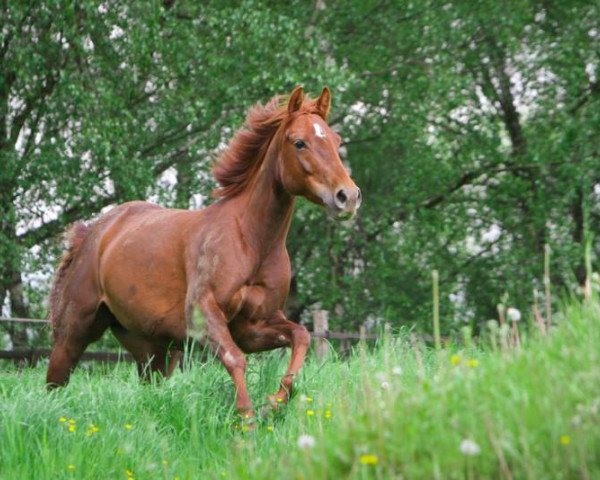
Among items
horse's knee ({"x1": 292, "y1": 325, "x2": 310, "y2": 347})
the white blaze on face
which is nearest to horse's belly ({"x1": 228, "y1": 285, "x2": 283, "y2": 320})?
horse's knee ({"x1": 292, "y1": 325, "x2": 310, "y2": 347})

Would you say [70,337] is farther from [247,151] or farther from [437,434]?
[437,434]

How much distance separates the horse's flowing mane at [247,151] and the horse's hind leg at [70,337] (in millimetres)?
1678

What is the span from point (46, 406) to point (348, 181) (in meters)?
2.31

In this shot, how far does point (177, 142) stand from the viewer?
19078 mm

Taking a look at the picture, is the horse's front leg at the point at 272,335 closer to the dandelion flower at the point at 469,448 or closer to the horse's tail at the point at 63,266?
the horse's tail at the point at 63,266

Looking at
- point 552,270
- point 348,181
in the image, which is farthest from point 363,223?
point 348,181

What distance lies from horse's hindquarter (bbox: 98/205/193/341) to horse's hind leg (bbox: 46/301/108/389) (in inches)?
12.1

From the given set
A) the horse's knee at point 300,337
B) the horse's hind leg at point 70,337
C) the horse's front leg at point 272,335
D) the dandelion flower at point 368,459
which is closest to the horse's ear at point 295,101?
the horse's front leg at point 272,335

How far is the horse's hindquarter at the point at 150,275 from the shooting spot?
7.78 m

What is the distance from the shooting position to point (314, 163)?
702 cm

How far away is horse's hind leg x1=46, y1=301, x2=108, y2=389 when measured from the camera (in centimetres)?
870

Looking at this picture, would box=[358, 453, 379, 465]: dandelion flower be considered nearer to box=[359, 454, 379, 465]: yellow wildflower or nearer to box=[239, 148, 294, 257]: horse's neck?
box=[359, 454, 379, 465]: yellow wildflower

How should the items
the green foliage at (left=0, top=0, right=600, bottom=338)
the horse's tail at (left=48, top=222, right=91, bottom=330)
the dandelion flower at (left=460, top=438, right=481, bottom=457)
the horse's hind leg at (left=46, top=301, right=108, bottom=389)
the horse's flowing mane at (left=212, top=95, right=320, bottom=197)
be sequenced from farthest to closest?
1. the green foliage at (left=0, top=0, right=600, bottom=338)
2. the horse's tail at (left=48, top=222, right=91, bottom=330)
3. the horse's hind leg at (left=46, top=301, right=108, bottom=389)
4. the horse's flowing mane at (left=212, top=95, right=320, bottom=197)
5. the dandelion flower at (left=460, top=438, right=481, bottom=457)

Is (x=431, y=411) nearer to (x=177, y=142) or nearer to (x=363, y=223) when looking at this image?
(x=177, y=142)
